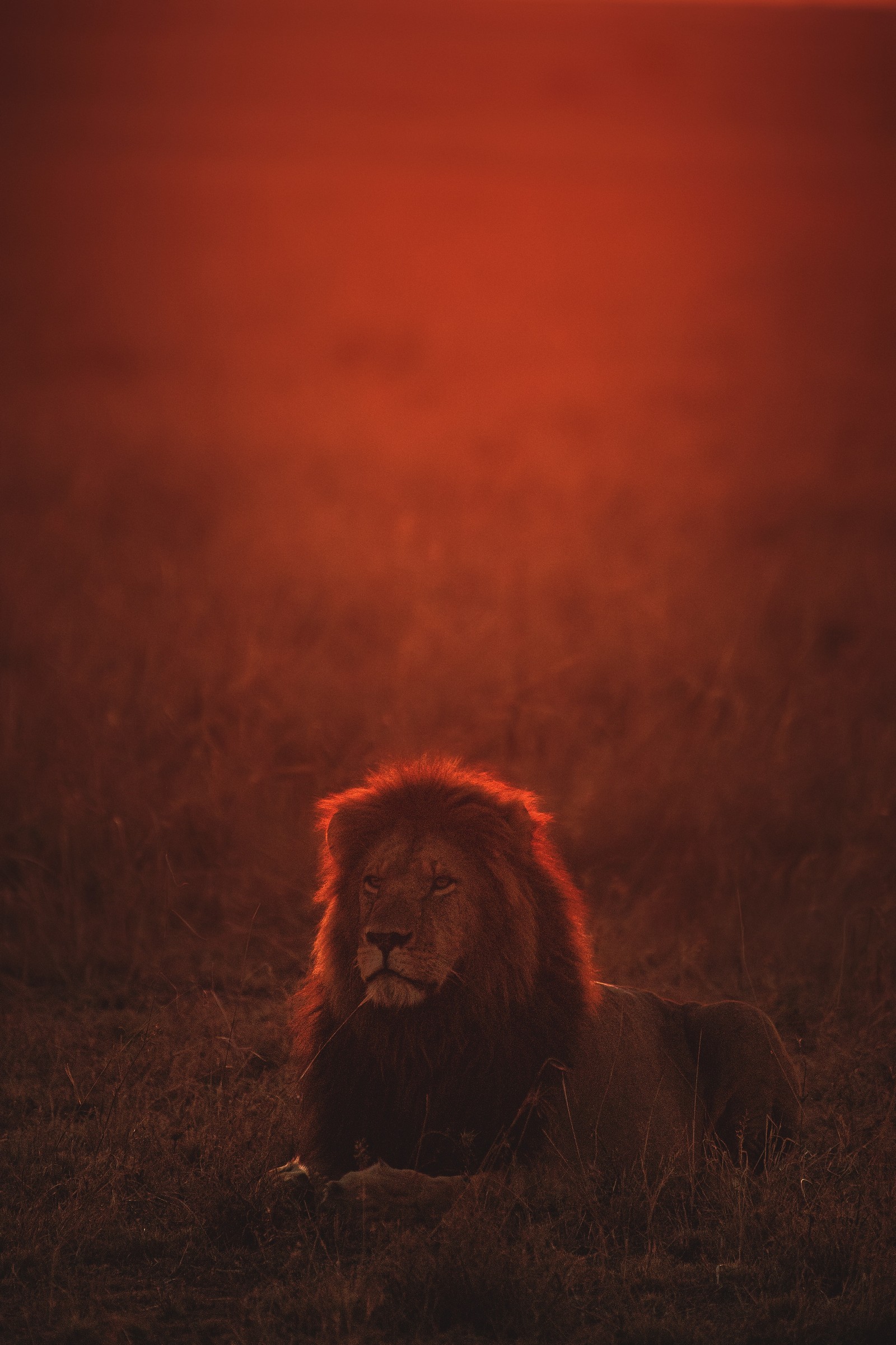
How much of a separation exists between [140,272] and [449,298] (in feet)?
19.2

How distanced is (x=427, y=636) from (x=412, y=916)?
23.2 feet

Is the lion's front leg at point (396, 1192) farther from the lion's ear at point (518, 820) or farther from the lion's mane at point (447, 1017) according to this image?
the lion's ear at point (518, 820)

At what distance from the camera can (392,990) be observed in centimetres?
434

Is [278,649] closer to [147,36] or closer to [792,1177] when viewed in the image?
[792,1177]

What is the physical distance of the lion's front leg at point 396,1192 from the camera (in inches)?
168

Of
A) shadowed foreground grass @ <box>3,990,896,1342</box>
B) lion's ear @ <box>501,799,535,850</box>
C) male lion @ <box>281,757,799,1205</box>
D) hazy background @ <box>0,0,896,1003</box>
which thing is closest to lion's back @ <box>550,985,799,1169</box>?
male lion @ <box>281,757,799,1205</box>

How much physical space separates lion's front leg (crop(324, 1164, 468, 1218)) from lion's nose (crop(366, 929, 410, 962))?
0.60 meters

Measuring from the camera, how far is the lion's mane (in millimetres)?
4496

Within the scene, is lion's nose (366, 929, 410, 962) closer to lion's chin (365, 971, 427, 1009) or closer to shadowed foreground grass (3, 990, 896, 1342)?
lion's chin (365, 971, 427, 1009)

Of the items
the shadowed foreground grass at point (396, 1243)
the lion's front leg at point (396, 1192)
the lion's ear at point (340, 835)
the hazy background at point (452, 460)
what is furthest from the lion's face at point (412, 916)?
the hazy background at point (452, 460)

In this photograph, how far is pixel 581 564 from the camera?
14109 millimetres

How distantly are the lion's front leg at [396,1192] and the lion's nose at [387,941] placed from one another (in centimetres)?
60

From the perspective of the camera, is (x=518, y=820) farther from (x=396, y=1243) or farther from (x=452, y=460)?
(x=452, y=460)

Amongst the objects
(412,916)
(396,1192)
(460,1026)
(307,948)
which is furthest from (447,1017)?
(307,948)
